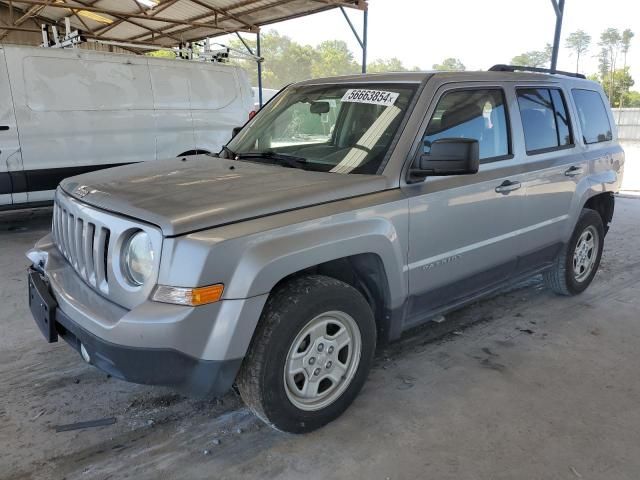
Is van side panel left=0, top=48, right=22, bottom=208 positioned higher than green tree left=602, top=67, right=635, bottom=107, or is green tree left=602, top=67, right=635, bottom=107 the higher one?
green tree left=602, top=67, right=635, bottom=107

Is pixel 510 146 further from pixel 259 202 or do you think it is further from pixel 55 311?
pixel 55 311

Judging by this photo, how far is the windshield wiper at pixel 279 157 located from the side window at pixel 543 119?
166 cm

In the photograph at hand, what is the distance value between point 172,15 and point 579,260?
42.7 ft

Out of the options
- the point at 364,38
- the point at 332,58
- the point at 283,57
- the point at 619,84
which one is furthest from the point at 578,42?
the point at 364,38

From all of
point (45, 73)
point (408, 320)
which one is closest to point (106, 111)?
point (45, 73)

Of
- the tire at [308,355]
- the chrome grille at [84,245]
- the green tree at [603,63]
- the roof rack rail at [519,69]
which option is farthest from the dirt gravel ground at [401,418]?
the green tree at [603,63]

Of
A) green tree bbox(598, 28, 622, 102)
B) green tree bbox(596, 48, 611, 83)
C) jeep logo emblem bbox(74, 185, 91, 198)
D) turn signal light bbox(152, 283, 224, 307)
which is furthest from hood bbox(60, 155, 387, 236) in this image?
green tree bbox(598, 28, 622, 102)

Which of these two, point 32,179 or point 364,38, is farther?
point 364,38

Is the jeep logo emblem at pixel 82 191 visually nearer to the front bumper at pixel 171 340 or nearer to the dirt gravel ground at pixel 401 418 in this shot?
the front bumper at pixel 171 340

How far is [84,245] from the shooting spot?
101 inches

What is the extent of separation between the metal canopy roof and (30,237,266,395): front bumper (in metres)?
9.31

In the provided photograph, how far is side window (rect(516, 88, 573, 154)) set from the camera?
3711mm

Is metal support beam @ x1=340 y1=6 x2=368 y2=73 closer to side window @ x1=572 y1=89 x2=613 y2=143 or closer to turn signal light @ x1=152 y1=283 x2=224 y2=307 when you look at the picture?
side window @ x1=572 y1=89 x2=613 y2=143

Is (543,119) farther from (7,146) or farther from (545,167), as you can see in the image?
(7,146)
